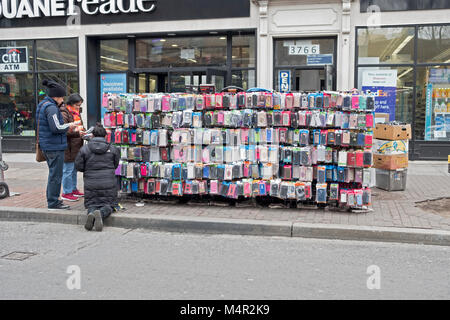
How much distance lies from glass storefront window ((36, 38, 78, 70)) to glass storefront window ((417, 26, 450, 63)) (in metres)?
9.64

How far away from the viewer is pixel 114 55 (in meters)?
14.2

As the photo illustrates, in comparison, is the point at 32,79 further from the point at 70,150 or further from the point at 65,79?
the point at 70,150

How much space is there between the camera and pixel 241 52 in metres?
13.2

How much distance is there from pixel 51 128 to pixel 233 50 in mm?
7272

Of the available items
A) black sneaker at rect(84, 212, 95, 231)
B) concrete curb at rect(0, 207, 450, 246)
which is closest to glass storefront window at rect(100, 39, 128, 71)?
concrete curb at rect(0, 207, 450, 246)

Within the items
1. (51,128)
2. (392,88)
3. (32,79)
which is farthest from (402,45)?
(32,79)

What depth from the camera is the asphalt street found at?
4.27 meters

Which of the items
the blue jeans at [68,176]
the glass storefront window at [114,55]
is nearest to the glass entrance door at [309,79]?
the glass storefront window at [114,55]

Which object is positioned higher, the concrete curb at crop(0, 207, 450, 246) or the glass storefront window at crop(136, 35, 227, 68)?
the glass storefront window at crop(136, 35, 227, 68)

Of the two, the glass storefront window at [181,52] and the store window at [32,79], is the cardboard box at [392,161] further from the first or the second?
the store window at [32,79]

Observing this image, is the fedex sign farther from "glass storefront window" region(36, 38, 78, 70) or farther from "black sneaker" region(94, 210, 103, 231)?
"black sneaker" region(94, 210, 103, 231)

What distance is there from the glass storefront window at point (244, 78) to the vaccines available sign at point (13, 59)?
645 centimetres
